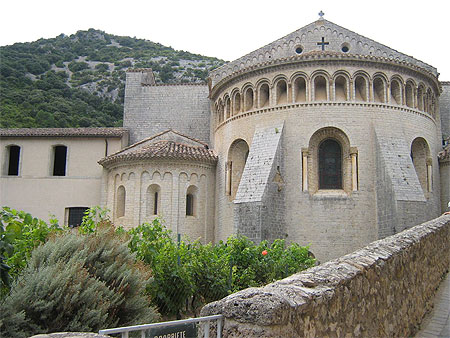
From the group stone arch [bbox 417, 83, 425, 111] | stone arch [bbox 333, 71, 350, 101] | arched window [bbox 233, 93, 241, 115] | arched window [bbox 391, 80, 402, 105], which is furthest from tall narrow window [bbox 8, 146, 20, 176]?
stone arch [bbox 417, 83, 425, 111]

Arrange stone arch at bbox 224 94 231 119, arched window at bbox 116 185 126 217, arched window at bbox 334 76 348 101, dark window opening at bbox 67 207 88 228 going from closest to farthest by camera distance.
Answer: arched window at bbox 334 76 348 101 < stone arch at bbox 224 94 231 119 < arched window at bbox 116 185 126 217 < dark window opening at bbox 67 207 88 228

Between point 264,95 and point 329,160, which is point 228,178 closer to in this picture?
point 264,95

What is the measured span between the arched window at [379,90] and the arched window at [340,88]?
1.29m

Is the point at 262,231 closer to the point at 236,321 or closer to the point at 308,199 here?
the point at 308,199

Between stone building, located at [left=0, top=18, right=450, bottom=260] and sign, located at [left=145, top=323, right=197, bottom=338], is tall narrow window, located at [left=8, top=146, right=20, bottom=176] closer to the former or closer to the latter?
stone building, located at [left=0, top=18, right=450, bottom=260]

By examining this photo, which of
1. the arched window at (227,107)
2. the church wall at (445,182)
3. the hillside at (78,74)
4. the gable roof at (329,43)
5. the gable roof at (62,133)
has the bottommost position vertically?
the church wall at (445,182)

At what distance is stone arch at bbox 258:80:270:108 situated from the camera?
744 inches

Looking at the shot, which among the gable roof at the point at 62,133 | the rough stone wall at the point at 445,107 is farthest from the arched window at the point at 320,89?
the gable roof at the point at 62,133

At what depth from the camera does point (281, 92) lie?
18859 mm

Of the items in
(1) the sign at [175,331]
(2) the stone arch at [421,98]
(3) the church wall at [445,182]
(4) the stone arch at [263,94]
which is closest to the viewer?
(1) the sign at [175,331]

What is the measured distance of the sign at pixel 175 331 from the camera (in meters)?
3.01

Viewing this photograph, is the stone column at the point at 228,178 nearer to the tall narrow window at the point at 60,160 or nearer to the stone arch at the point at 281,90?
the stone arch at the point at 281,90

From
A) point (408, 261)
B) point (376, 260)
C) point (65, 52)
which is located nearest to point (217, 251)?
point (408, 261)

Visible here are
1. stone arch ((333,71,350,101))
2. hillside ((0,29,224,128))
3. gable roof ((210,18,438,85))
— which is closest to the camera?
stone arch ((333,71,350,101))
